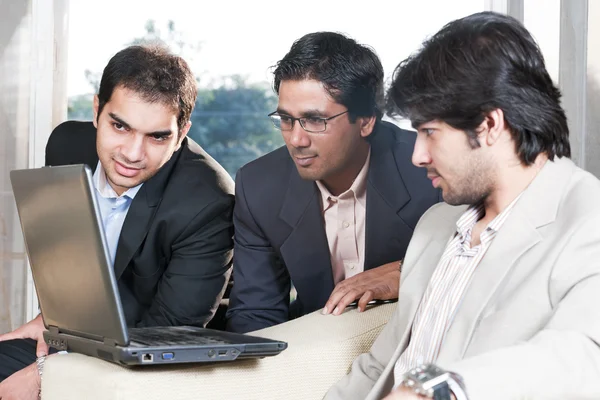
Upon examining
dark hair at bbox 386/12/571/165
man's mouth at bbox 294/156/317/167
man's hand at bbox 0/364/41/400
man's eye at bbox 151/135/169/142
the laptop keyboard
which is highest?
dark hair at bbox 386/12/571/165

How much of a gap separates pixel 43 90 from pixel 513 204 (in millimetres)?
2504

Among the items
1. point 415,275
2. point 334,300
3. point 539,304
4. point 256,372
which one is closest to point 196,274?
point 334,300

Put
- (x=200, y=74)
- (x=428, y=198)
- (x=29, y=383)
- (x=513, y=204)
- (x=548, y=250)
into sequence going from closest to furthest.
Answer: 1. (x=548, y=250)
2. (x=513, y=204)
3. (x=29, y=383)
4. (x=428, y=198)
5. (x=200, y=74)

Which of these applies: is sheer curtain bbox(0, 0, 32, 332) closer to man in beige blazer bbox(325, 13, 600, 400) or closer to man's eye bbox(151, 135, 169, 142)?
man's eye bbox(151, 135, 169, 142)

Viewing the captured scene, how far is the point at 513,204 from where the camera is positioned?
1.60 meters

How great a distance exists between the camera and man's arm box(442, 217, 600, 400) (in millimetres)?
1297

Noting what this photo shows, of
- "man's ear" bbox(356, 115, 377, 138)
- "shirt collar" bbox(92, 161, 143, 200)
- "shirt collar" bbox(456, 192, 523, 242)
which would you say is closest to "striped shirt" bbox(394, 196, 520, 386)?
"shirt collar" bbox(456, 192, 523, 242)

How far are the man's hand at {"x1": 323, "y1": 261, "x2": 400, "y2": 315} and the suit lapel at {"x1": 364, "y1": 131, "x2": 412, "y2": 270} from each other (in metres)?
0.26

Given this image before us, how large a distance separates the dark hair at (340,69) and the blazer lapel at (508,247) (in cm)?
105

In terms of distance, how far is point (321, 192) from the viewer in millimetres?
2631

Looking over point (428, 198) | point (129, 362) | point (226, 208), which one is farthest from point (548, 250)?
point (226, 208)

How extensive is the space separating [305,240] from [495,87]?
1079mm

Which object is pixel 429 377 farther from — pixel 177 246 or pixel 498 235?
pixel 177 246

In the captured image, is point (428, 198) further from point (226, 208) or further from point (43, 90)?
point (43, 90)
